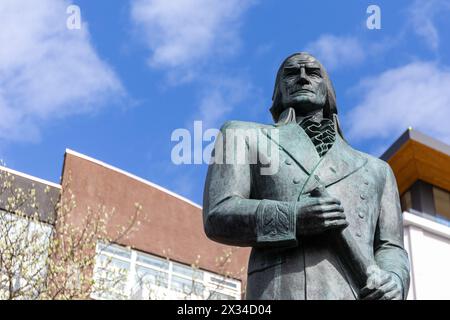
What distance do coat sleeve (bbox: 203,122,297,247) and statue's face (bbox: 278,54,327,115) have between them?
512 mm

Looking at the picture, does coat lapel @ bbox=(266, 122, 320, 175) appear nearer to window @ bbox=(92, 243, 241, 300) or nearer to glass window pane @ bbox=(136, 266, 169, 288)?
window @ bbox=(92, 243, 241, 300)

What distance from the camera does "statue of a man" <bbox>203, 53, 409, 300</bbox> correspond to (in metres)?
4.37

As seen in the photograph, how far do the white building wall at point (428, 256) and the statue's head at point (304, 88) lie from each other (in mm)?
18649

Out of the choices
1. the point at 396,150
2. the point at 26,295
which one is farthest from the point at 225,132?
the point at 396,150

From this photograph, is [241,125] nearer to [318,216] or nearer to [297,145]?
[297,145]

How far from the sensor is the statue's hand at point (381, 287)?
4332mm

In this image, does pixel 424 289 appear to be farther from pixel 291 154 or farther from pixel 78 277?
pixel 291 154

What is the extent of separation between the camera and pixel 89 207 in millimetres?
24844

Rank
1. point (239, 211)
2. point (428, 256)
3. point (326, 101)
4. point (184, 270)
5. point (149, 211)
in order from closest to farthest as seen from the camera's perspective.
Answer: point (239, 211) < point (326, 101) < point (428, 256) < point (184, 270) < point (149, 211)

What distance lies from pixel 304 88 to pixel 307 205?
108 centimetres

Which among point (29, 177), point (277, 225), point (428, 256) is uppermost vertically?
point (29, 177)

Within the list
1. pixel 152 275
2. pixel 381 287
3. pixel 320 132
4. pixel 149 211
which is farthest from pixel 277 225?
pixel 149 211

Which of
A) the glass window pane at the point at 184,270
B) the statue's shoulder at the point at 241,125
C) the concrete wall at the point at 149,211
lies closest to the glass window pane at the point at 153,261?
the concrete wall at the point at 149,211

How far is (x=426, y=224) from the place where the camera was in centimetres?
2438
